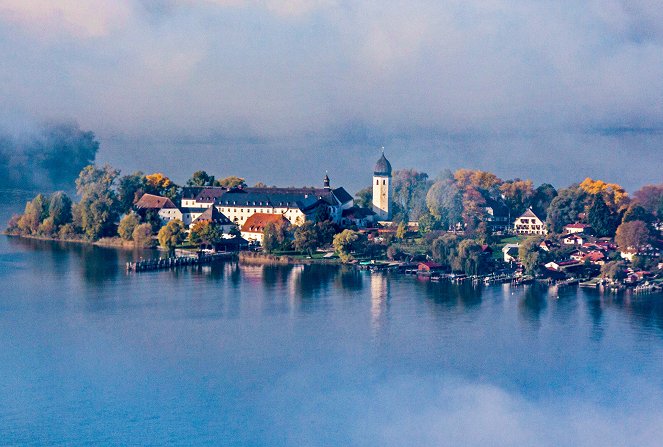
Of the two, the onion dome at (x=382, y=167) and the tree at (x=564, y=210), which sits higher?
the onion dome at (x=382, y=167)

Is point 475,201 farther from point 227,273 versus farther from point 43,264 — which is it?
point 43,264

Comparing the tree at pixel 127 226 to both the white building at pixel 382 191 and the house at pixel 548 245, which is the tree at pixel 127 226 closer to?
the white building at pixel 382 191

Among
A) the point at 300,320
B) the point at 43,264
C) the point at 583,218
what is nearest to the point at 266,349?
the point at 300,320

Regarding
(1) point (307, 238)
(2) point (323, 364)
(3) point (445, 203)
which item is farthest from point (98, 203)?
(2) point (323, 364)

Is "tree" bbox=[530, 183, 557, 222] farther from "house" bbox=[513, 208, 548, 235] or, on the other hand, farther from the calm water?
the calm water

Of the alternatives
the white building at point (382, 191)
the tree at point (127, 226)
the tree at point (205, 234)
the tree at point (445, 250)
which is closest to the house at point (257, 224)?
the tree at point (205, 234)
